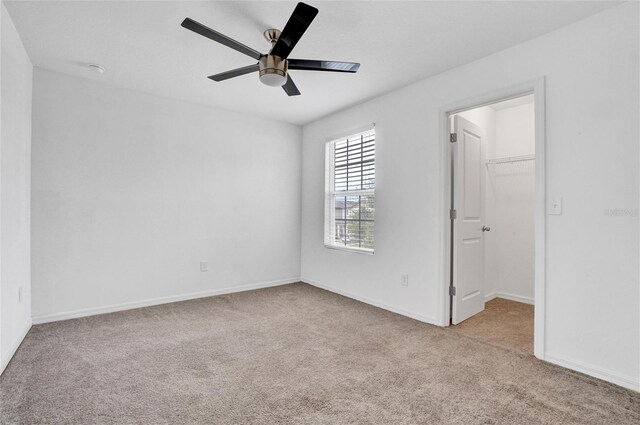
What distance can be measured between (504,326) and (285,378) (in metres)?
2.25

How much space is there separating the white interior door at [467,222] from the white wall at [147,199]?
99.1 inches

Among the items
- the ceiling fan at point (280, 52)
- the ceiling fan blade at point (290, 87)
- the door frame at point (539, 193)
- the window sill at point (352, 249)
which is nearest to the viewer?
the ceiling fan at point (280, 52)

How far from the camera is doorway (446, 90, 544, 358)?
10.0ft

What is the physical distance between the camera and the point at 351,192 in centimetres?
430

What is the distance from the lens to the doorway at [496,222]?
3.05 meters

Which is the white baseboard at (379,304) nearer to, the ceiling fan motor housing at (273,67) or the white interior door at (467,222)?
the white interior door at (467,222)

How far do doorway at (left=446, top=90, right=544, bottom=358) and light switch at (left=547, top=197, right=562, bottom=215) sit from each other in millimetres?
57

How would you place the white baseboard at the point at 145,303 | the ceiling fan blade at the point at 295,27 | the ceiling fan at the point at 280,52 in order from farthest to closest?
the white baseboard at the point at 145,303, the ceiling fan at the point at 280,52, the ceiling fan blade at the point at 295,27

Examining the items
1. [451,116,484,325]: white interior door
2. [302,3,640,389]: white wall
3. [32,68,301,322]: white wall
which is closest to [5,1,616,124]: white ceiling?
[302,3,640,389]: white wall

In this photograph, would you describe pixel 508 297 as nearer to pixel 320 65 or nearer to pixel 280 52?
pixel 320 65

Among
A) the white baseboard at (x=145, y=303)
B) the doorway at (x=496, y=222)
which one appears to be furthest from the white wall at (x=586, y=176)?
the white baseboard at (x=145, y=303)

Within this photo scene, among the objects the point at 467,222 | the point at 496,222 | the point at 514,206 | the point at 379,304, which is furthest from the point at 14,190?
the point at 514,206

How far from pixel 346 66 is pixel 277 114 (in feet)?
7.70

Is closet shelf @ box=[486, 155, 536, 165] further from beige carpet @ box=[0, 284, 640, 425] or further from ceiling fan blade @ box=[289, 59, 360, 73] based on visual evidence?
ceiling fan blade @ box=[289, 59, 360, 73]
